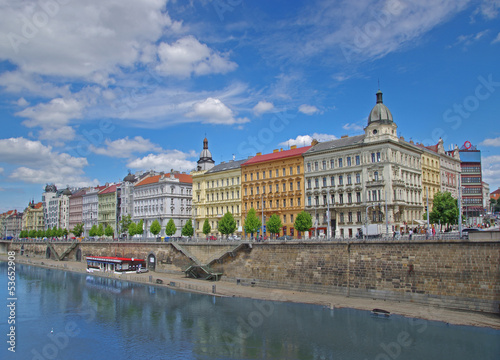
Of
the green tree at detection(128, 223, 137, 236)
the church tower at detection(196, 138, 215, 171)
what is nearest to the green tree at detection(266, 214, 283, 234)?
the church tower at detection(196, 138, 215, 171)

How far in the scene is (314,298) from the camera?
154ft

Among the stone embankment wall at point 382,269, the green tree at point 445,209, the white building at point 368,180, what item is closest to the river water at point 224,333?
the stone embankment wall at point 382,269

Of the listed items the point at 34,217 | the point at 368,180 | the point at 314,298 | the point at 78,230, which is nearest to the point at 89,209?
the point at 78,230

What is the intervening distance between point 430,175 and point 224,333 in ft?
181

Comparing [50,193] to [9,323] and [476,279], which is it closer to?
[9,323]

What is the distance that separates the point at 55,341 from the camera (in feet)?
118

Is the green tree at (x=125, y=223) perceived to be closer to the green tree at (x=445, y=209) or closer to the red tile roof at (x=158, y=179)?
the red tile roof at (x=158, y=179)

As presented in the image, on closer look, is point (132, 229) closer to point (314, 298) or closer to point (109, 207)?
point (109, 207)

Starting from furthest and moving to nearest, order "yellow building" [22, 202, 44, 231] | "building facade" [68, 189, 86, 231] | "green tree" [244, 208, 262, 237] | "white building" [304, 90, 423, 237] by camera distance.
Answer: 1. "yellow building" [22, 202, 44, 231]
2. "building facade" [68, 189, 86, 231]
3. "green tree" [244, 208, 262, 237]
4. "white building" [304, 90, 423, 237]

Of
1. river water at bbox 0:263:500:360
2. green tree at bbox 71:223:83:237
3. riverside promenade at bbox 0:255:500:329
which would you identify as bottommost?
river water at bbox 0:263:500:360

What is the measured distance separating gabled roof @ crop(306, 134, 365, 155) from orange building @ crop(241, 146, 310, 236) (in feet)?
8.88

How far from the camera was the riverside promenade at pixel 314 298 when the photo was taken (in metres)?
36.3

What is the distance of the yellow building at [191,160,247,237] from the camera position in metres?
87.2

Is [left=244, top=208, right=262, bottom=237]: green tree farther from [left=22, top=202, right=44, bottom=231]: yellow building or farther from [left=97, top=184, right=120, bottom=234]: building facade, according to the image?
[left=22, top=202, right=44, bottom=231]: yellow building
